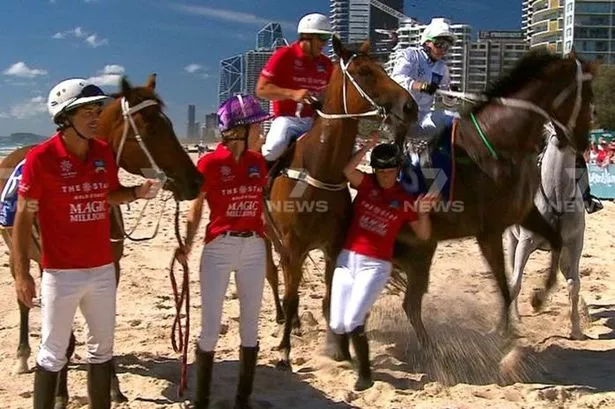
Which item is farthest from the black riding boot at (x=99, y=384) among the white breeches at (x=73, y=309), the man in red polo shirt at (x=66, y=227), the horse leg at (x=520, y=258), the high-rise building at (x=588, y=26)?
the high-rise building at (x=588, y=26)

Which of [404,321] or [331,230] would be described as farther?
[404,321]

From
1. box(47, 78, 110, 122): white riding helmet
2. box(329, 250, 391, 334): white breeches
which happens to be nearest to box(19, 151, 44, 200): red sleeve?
box(47, 78, 110, 122): white riding helmet

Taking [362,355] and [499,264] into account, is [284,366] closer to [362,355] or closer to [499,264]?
[362,355]

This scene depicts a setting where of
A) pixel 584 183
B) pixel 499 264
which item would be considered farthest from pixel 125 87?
pixel 584 183

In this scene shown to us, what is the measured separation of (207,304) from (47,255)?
3.36ft

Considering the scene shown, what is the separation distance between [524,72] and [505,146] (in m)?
0.65

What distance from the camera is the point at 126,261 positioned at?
9.73 m

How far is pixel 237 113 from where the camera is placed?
4.23m

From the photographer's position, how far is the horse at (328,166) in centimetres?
500

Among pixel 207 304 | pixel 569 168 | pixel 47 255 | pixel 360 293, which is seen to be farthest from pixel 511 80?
pixel 47 255

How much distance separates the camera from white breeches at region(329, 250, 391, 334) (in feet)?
15.3

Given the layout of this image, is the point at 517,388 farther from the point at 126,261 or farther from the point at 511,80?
the point at 126,261

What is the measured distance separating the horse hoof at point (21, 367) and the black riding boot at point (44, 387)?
1.73 m

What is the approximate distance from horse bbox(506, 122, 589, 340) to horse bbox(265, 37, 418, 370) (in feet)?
6.58
